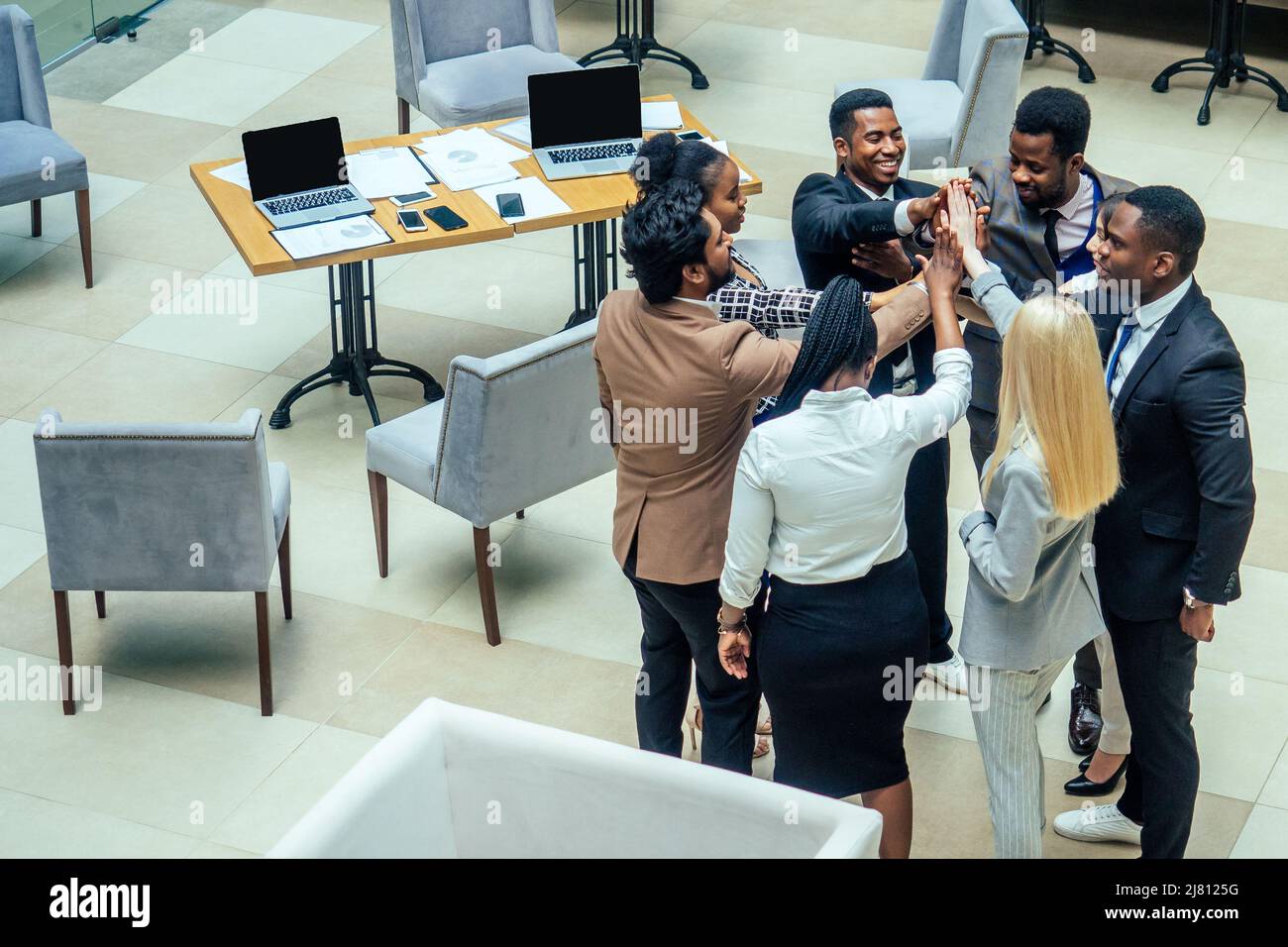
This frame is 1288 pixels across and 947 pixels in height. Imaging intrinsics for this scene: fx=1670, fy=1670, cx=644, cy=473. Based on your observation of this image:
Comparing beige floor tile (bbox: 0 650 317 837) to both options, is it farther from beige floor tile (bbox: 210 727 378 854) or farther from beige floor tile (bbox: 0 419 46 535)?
beige floor tile (bbox: 0 419 46 535)

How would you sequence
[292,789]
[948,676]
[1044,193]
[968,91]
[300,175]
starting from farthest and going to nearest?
[968,91] < [300,175] < [948,676] < [292,789] < [1044,193]

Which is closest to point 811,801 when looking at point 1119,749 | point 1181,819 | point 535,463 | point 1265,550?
point 1181,819

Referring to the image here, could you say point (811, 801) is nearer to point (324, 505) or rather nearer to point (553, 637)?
point (553, 637)

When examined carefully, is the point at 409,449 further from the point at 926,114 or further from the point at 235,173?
the point at 926,114

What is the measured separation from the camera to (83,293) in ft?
21.6

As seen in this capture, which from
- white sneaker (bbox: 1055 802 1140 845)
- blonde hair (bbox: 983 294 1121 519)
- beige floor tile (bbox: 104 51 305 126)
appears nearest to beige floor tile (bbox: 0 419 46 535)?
beige floor tile (bbox: 104 51 305 126)

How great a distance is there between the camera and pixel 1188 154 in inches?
294

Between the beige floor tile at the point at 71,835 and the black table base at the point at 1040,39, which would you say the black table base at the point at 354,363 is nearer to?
the beige floor tile at the point at 71,835

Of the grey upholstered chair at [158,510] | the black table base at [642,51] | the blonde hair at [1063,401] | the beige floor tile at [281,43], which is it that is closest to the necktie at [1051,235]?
the blonde hair at [1063,401]

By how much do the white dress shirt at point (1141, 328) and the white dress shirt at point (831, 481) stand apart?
32 cm

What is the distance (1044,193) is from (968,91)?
8.60 ft

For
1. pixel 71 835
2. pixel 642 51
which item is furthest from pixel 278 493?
pixel 642 51

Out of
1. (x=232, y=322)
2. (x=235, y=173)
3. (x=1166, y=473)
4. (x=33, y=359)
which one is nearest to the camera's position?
(x=1166, y=473)
